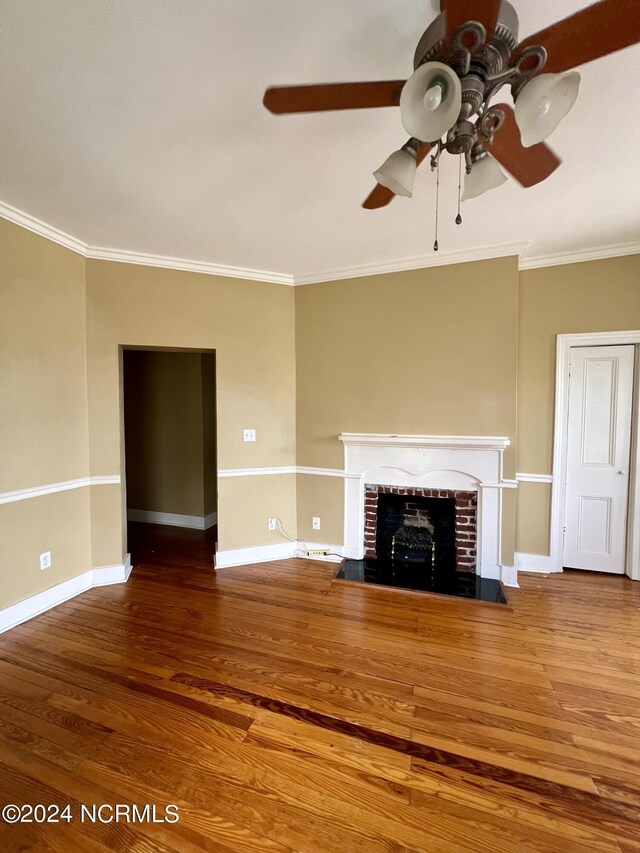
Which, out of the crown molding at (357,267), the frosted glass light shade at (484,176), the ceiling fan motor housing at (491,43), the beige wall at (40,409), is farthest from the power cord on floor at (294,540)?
the ceiling fan motor housing at (491,43)

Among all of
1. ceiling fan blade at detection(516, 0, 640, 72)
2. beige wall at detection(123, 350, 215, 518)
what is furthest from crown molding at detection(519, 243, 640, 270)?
beige wall at detection(123, 350, 215, 518)

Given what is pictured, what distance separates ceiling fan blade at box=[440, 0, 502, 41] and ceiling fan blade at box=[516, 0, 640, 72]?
11 centimetres

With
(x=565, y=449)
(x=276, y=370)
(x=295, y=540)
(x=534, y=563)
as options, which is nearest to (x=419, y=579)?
(x=534, y=563)

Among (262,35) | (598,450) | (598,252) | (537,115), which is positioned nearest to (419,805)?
(537,115)

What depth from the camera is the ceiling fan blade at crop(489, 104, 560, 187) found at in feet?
4.17

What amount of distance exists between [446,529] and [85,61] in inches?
139

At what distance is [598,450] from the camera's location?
307 centimetres

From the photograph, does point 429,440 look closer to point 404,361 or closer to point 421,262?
point 404,361

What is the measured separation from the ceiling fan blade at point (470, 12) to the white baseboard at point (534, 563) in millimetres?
3495

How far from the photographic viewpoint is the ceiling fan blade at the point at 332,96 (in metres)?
1.08

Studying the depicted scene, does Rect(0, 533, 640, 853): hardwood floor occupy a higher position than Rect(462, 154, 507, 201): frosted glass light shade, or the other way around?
Rect(462, 154, 507, 201): frosted glass light shade

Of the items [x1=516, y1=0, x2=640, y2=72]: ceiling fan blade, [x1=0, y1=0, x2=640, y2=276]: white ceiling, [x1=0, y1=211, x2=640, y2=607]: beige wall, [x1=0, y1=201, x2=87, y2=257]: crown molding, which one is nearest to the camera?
[x1=516, y1=0, x2=640, y2=72]: ceiling fan blade

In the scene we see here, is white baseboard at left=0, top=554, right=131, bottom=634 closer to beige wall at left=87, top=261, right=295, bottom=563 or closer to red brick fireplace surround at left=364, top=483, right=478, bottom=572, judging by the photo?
beige wall at left=87, top=261, right=295, bottom=563

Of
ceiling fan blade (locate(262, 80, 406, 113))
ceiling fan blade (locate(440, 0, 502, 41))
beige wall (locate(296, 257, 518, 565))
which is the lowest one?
beige wall (locate(296, 257, 518, 565))
